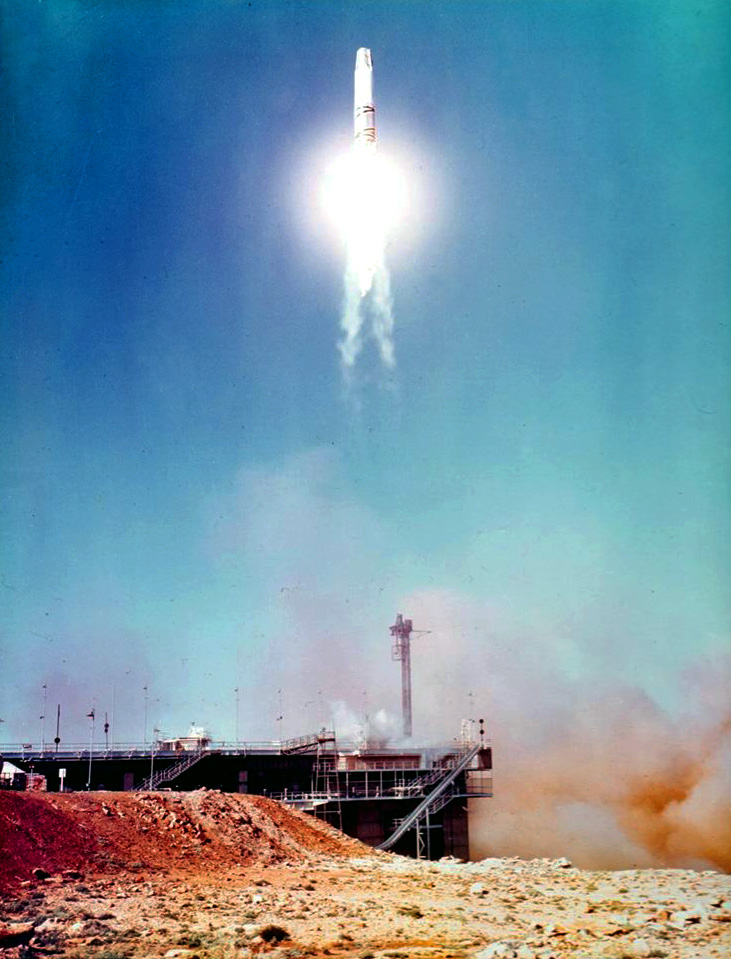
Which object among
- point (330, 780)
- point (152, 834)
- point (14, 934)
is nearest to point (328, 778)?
point (330, 780)

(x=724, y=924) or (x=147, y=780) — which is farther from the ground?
(x=147, y=780)

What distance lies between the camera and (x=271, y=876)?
34.5 m

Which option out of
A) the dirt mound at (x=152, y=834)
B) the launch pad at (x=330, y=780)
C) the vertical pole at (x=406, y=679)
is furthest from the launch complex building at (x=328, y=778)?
the vertical pole at (x=406, y=679)

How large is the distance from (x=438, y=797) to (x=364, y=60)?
138 ft

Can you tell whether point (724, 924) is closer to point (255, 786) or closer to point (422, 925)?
point (422, 925)

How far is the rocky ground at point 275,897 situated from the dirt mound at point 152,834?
83mm

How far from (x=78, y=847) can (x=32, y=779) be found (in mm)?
20916

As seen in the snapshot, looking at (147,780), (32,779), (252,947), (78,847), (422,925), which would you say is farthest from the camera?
(147,780)

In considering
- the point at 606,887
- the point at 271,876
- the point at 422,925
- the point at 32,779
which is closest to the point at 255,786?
the point at 32,779

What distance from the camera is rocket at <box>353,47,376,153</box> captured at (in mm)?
42688

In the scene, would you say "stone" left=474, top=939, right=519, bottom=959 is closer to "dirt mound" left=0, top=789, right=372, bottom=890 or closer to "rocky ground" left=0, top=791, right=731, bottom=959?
"rocky ground" left=0, top=791, right=731, bottom=959

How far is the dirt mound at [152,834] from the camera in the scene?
104 feet

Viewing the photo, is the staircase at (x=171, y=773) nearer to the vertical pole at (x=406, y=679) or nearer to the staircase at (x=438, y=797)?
the staircase at (x=438, y=797)

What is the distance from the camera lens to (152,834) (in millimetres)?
37094
